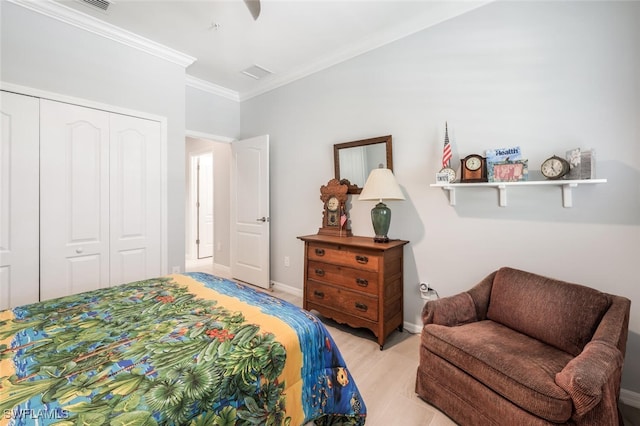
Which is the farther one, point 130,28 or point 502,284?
point 130,28

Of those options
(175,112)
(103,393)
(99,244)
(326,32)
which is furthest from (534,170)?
(99,244)

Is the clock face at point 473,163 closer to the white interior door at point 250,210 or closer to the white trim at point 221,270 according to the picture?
the white interior door at point 250,210

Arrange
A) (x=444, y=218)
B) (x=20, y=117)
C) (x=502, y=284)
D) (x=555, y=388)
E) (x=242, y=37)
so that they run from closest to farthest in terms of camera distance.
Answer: (x=555, y=388), (x=502, y=284), (x=20, y=117), (x=444, y=218), (x=242, y=37)

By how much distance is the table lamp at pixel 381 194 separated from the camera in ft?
7.86

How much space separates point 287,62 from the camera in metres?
3.31

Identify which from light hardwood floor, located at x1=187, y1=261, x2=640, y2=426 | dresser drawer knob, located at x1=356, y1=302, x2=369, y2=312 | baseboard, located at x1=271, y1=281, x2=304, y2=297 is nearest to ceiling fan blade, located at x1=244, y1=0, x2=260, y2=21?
dresser drawer knob, located at x1=356, y1=302, x2=369, y2=312

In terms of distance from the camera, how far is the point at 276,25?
2.61 metres

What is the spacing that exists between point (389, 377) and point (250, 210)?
2765mm

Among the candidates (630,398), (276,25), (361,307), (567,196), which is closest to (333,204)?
(361,307)

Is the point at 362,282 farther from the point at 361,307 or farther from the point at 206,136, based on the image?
the point at 206,136

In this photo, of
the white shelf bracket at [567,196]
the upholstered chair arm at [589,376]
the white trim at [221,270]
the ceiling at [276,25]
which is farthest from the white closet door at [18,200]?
the white shelf bracket at [567,196]

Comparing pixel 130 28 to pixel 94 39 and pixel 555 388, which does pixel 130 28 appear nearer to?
pixel 94 39

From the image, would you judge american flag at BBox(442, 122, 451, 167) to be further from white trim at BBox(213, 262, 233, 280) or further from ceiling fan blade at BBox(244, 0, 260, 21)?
white trim at BBox(213, 262, 233, 280)

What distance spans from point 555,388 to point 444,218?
4.75 feet
